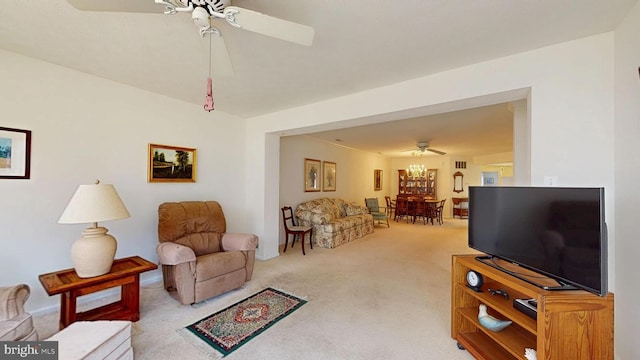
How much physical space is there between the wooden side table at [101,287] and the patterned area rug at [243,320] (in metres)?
0.64

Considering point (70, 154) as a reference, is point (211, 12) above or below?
above

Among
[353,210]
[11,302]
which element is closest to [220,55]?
[11,302]

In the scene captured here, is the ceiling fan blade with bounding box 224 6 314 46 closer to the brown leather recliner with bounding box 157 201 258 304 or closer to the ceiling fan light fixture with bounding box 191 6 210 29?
the ceiling fan light fixture with bounding box 191 6 210 29

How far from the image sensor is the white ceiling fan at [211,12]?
1259 mm

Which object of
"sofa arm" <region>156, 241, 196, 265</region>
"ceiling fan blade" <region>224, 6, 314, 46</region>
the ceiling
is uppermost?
the ceiling

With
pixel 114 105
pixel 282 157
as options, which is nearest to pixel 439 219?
pixel 282 157

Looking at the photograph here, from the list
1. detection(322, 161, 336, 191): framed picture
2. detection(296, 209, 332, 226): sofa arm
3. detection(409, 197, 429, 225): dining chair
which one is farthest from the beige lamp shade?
detection(409, 197, 429, 225): dining chair

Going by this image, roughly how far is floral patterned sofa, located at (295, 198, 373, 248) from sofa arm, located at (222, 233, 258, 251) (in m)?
2.20

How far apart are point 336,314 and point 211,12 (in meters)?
2.61

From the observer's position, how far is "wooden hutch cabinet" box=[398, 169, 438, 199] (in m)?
9.21

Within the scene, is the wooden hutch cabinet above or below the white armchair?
above

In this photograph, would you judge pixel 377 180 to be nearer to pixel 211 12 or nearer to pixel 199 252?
pixel 199 252

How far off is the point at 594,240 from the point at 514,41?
154cm

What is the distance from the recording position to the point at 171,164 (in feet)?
11.0
